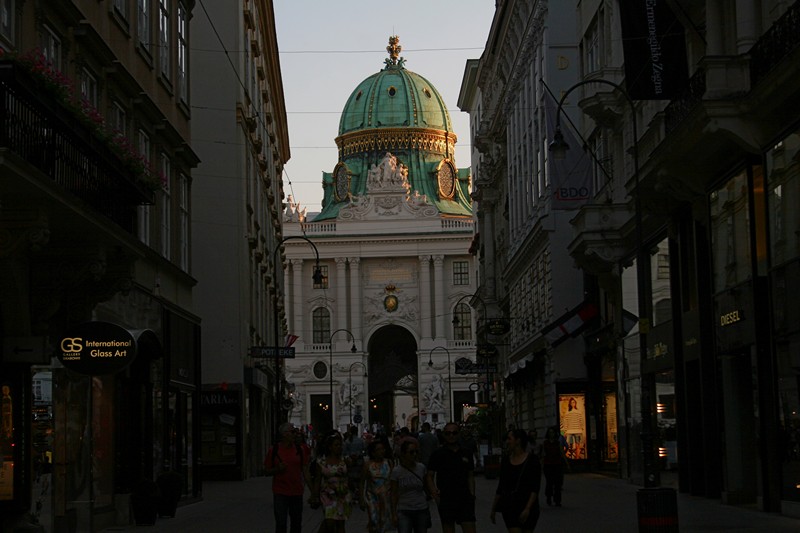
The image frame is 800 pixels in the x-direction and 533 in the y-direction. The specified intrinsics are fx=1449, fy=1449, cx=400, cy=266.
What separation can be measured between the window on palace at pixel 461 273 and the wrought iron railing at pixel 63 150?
344ft

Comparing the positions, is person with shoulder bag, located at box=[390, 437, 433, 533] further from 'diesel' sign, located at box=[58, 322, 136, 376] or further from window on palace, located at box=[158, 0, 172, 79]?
window on palace, located at box=[158, 0, 172, 79]

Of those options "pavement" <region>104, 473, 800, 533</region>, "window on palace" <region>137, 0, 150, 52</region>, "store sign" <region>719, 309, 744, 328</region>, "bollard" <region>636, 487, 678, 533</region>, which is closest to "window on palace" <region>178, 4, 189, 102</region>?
"window on palace" <region>137, 0, 150, 52</region>

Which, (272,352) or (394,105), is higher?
(394,105)

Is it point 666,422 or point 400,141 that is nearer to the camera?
point 666,422

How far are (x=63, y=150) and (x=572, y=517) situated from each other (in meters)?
11.8

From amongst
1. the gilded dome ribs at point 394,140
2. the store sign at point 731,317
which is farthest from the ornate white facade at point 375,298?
the store sign at point 731,317

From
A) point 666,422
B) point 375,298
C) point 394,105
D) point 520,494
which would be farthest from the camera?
point 394,105

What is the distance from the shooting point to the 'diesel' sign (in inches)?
730

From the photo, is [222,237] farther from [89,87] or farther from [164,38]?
[89,87]

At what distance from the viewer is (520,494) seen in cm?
1379

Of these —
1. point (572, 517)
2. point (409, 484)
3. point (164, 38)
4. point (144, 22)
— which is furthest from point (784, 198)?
point (164, 38)

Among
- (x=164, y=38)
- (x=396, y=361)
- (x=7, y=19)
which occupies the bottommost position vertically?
(x=7, y=19)

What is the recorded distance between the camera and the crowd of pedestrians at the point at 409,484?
1388cm

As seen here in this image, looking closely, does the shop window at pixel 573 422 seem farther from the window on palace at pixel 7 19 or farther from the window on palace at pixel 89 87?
the window on palace at pixel 7 19
